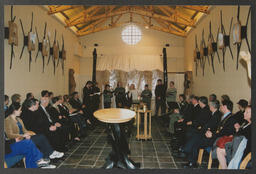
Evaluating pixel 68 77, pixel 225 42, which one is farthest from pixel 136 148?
pixel 68 77

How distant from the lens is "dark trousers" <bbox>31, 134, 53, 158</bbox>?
308 centimetres

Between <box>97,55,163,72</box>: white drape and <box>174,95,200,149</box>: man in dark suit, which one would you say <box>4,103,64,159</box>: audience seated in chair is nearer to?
<box>174,95,200,149</box>: man in dark suit

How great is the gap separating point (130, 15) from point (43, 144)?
7.52 m

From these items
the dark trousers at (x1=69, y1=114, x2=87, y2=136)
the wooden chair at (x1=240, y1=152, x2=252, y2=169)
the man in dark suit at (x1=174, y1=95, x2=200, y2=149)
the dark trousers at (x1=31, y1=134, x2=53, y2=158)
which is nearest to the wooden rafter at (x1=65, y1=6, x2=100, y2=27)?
the dark trousers at (x1=69, y1=114, x2=87, y2=136)

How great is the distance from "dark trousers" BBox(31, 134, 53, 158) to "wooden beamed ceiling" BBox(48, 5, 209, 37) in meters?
4.03

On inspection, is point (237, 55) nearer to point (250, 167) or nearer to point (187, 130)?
point (187, 130)

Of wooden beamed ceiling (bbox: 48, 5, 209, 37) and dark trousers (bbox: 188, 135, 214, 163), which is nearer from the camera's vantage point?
dark trousers (bbox: 188, 135, 214, 163)

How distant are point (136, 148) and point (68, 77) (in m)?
4.73

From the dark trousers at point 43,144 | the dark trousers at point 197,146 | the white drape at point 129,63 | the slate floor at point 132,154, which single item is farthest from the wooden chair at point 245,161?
the white drape at point 129,63

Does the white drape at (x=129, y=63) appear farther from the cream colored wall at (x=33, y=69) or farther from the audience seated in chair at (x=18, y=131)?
the audience seated in chair at (x=18, y=131)

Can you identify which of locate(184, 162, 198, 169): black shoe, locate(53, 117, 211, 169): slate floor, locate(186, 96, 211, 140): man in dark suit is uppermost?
locate(186, 96, 211, 140): man in dark suit

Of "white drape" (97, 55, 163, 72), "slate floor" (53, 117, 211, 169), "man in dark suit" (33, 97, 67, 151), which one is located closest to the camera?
"slate floor" (53, 117, 211, 169)

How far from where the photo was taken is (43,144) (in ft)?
10.3

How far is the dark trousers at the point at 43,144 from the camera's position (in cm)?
308
